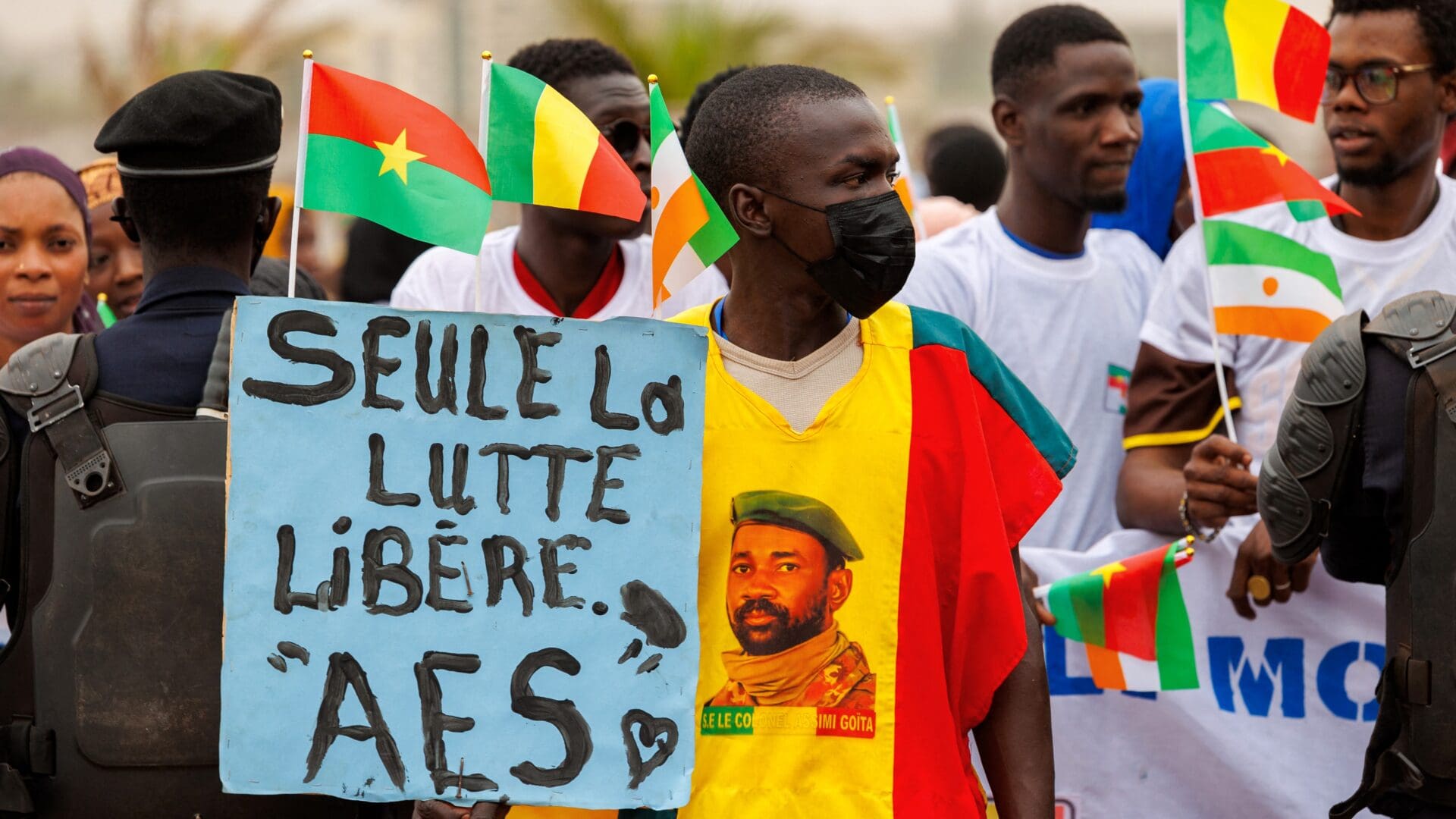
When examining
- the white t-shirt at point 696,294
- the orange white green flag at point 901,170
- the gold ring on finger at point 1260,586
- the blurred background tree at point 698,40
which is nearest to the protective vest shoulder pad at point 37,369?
the white t-shirt at point 696,294

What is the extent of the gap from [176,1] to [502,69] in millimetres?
20909

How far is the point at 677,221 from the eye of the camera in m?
3.27

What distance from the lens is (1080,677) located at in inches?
209

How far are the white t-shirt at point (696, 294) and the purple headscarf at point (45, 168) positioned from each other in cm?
162

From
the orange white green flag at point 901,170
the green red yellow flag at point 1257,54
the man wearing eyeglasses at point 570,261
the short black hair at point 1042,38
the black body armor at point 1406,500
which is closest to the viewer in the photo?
the black body armor at point 1406,500

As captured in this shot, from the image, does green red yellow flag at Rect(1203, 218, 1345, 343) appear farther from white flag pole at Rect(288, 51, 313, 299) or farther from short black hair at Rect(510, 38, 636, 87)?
white flag pole at Rect(288, 51, 313, 299)

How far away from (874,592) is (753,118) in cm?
90

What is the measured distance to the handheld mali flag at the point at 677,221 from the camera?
3.24 metres

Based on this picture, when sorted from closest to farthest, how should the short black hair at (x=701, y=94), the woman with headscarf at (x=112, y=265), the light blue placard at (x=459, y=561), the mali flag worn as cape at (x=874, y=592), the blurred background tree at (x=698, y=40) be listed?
the light blue placard at (x=459, y=561) → the mali flag worn as cape at (x=874, y=592) → the short black hair at (x=701, y=94) → the woman with headscarf at (x=112, y=265) → the blurred background tree at (x=698, y=40)

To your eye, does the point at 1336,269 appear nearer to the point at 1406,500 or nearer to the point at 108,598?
the point at 1406,500

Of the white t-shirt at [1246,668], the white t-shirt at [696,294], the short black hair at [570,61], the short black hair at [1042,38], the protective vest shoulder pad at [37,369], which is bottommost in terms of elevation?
the white t-shirt at [1246,668]

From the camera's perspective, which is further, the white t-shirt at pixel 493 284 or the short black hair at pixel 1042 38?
the short black hair at pixel 1042 38

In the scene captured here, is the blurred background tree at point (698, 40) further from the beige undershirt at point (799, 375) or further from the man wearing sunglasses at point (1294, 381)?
the beige undershirt at point (799, 375)

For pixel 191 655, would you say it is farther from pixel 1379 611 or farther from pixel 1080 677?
pixel 1379 611
